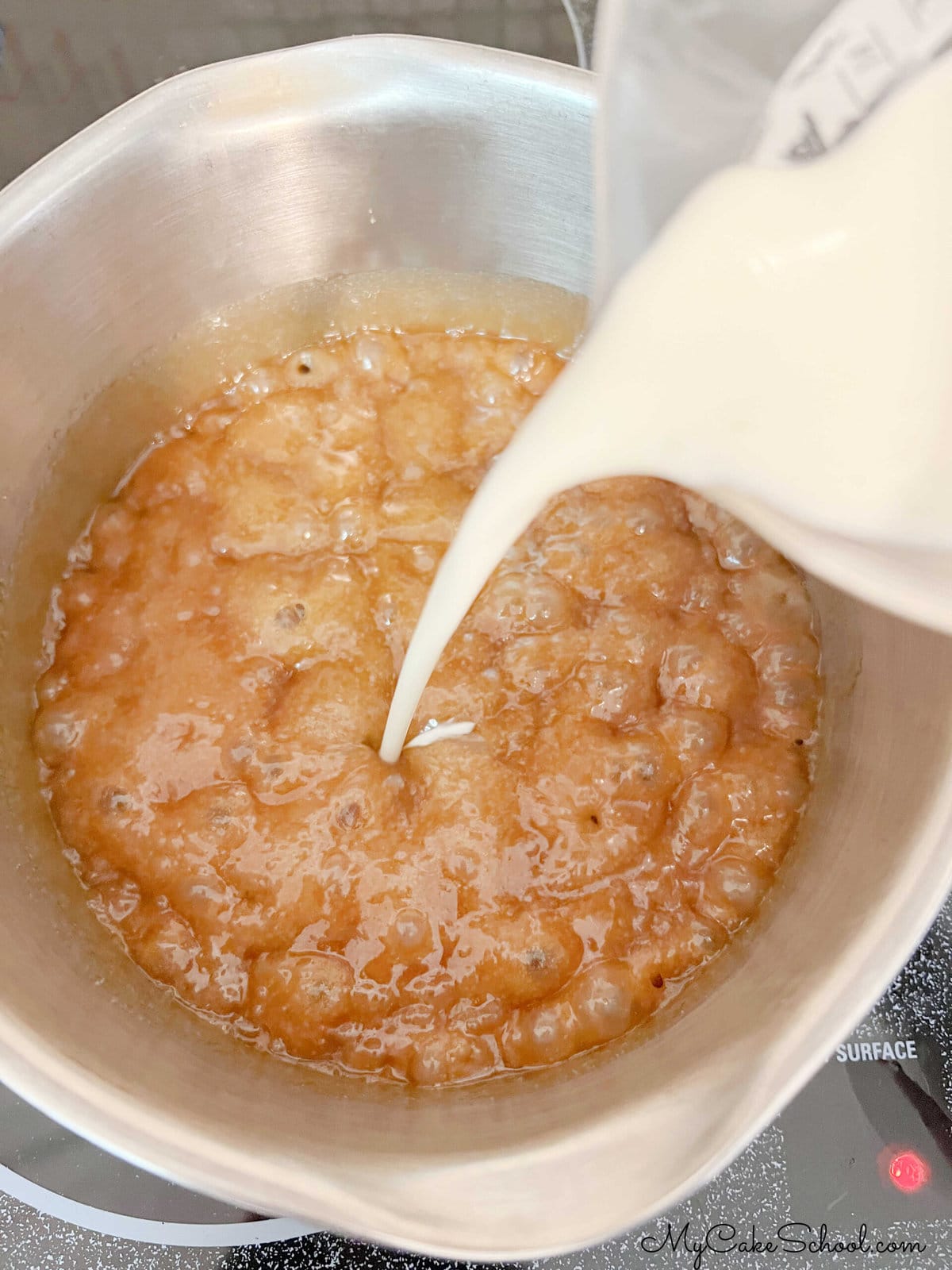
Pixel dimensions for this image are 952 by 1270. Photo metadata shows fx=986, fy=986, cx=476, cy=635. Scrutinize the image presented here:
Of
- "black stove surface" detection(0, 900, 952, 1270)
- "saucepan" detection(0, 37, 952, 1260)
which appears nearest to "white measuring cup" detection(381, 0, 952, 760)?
"saucepan" detection(0, 37, 952, 1260)

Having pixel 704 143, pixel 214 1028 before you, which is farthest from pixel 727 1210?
pixel 704 143

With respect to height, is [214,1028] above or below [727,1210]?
above

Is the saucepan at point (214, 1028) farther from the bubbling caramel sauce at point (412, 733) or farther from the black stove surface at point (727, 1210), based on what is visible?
the black stove surface at point (727, 1210)

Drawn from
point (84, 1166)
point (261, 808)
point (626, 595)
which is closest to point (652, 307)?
point (626, 595)

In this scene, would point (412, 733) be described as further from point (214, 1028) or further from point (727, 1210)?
point (727, 1210)

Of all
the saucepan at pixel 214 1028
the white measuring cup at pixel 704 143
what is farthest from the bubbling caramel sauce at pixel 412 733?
the white measuring cup at pixel 704 143

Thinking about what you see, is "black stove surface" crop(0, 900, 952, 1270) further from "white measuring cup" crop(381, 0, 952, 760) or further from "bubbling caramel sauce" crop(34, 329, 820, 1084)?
"white measuring cup" crop(381, 0, 952, 760)

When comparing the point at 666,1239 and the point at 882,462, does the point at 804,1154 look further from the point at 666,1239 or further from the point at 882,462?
the point at 882,462

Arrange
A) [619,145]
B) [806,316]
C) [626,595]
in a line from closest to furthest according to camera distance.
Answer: [806,316] < [619,145] < [626,595]
